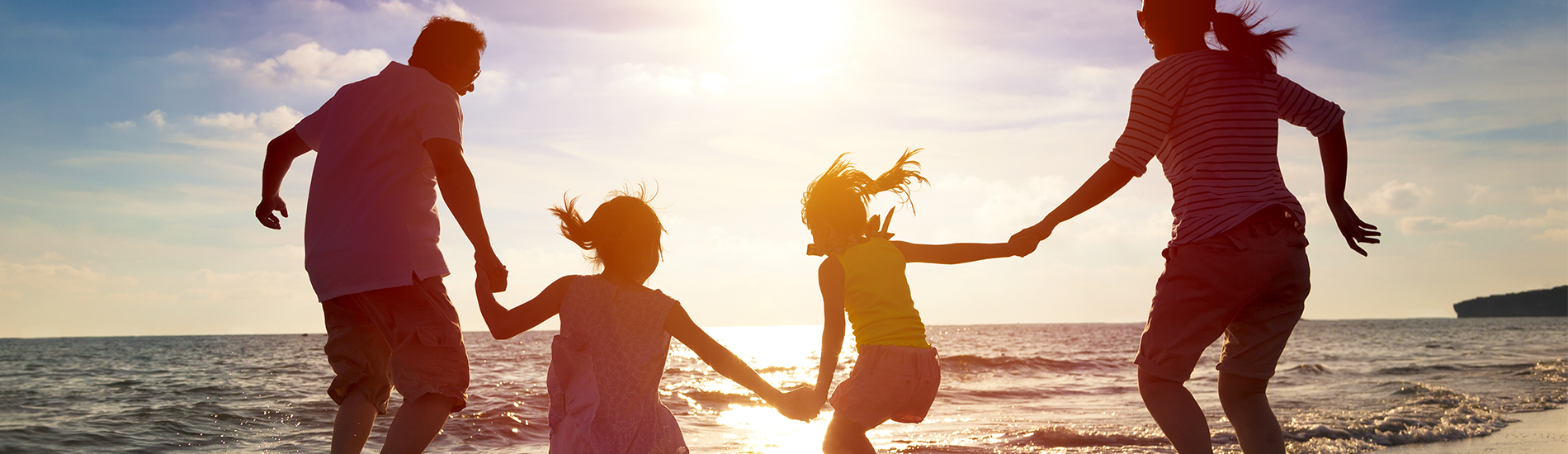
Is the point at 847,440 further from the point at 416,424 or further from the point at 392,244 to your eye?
the point at 392,244

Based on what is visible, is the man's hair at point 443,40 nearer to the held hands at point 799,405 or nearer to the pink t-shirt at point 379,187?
the pink t-shirt at point 379,187

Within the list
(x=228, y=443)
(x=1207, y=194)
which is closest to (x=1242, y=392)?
(x=1207, y=194)

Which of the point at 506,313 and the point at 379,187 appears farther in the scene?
the point at 379,187

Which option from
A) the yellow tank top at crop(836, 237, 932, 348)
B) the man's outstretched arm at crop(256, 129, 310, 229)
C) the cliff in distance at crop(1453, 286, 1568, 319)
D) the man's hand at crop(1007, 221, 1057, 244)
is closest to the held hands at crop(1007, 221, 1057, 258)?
the man's hand at crop(1007, 221, 1057, 244)

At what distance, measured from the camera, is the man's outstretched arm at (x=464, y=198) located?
8.48ft

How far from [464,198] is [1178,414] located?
2.45 m

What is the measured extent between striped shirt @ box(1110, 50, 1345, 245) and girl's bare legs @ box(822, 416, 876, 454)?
1349 mm

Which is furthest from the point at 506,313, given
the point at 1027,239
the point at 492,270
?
the point at 1027,239

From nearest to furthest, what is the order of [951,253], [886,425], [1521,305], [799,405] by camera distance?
[799,405] < [951,253] < [886,425] < [1521,305]

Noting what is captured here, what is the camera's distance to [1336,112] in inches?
108

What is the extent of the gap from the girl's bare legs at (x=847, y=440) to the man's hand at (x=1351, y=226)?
1.84 metres

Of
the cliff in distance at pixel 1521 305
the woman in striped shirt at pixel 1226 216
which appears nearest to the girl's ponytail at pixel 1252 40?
the woman in striped shirt at pixel 1226 216

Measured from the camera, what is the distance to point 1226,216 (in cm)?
247

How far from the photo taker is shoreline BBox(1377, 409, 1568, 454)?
651cm
